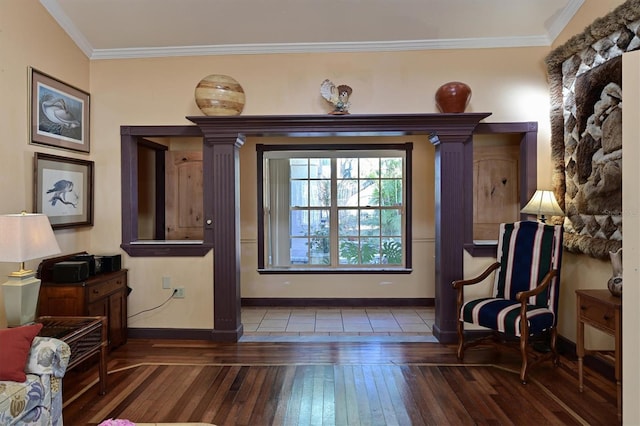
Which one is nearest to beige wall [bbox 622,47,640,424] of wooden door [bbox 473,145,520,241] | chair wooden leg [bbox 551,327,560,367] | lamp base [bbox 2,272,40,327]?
chair wooden leg [bbox 551,327,560,367]

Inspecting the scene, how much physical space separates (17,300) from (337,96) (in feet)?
9.53

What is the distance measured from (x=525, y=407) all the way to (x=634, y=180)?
167 cm

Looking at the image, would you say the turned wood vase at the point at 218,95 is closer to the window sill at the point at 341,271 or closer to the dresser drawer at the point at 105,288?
the dresser drawer at the point at 105,288

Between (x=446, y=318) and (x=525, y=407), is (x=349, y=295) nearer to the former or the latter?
(x=446, y=318)

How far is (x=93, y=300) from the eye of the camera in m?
3.20

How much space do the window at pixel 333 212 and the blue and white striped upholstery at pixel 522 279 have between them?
1.89 m

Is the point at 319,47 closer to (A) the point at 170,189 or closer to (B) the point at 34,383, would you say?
(A) the point at 170,189

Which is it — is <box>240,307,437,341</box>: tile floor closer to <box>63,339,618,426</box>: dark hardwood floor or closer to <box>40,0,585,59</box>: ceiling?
<box>63,339,618,426</box>: dark hardwood floor

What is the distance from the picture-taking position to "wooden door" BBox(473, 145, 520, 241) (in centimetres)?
477

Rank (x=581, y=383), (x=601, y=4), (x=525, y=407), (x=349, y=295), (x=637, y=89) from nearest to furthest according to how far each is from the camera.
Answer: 1. (x=637, y=89)
2. (x=525, y=407)
3. (x=581, y=383)
4. (x=601, y=4)
5. (x=349, y=295)

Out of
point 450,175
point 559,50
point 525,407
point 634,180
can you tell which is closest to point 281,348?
point 525,407

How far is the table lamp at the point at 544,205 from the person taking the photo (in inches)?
131

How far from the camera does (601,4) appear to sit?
2945mm

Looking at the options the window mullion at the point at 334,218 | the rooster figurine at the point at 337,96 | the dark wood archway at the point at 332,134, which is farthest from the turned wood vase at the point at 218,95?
A: the window mullion at the point at 334,218
